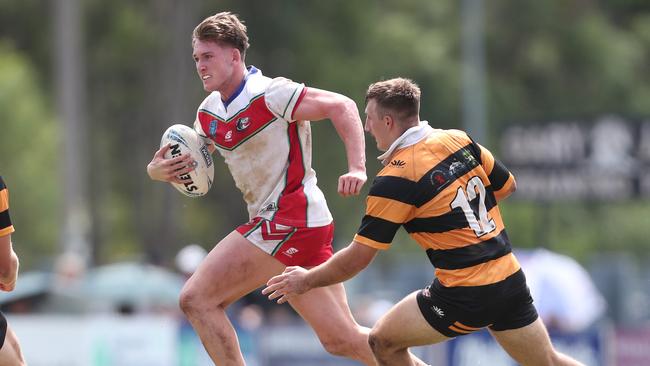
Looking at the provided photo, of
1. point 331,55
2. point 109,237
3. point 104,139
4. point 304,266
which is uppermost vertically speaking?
point 304,266

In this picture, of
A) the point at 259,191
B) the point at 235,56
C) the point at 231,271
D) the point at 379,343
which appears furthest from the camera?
the point at 259,191

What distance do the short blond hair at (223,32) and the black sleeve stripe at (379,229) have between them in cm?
150

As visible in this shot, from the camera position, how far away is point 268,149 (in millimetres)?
7949

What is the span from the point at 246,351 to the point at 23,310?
2.98 meters

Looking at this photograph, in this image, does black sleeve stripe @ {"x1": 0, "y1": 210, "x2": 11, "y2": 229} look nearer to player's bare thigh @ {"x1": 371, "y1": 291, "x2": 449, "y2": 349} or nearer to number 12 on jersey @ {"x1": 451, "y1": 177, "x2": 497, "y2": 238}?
player's bare thigh @ {"x1": 371, "y1": 291, "x2": 449, "y2": 349}

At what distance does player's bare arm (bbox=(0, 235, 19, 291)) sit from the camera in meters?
7.47

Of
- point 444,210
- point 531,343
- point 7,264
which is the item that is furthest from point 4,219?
point 531,343

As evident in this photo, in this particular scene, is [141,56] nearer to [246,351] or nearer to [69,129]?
[69,129]

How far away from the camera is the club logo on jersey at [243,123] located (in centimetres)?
790

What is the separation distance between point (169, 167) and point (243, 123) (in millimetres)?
536

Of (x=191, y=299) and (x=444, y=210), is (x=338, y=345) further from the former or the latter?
(x=444, y=210)

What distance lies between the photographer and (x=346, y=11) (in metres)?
42.3

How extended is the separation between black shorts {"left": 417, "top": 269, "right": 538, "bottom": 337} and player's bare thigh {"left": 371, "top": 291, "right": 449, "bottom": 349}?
4 cm

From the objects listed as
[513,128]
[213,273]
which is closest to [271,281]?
[213,273]
